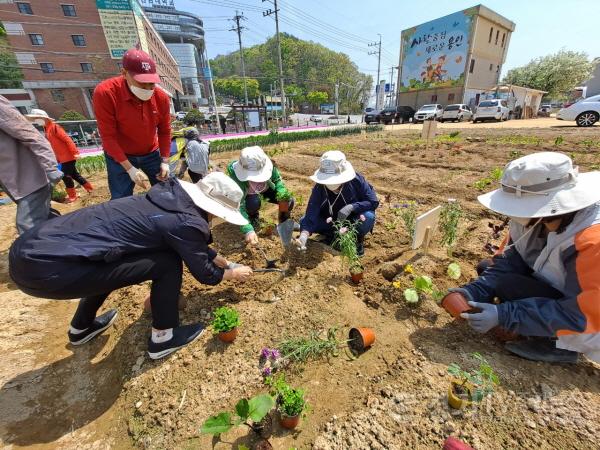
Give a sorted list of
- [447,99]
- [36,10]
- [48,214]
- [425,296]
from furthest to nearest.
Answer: [447,99] → [36,10] → [48,214] → [425,296]

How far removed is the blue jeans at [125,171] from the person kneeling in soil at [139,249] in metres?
1.29

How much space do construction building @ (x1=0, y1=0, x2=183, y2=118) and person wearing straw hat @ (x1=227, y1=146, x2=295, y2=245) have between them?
91.7 feet

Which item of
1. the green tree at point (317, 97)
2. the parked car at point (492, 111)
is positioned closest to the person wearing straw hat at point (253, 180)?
the parked car at point (492, 111)

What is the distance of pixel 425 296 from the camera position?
221cm

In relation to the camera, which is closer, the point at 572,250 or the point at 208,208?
the point at 572,250

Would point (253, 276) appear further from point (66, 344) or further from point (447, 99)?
→ point (447, 99)

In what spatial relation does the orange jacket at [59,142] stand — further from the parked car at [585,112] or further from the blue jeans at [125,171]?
the parked car at [585,112]

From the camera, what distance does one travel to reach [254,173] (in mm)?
2996

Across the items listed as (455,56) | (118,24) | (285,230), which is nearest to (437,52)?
(455,56)

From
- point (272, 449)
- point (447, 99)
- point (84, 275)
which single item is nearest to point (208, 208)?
point (84, 275)

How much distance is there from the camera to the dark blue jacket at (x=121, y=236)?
1517 mm

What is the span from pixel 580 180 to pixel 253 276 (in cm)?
230

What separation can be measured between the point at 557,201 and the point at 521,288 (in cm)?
64

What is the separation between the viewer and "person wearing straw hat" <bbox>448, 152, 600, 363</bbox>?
1357mm
